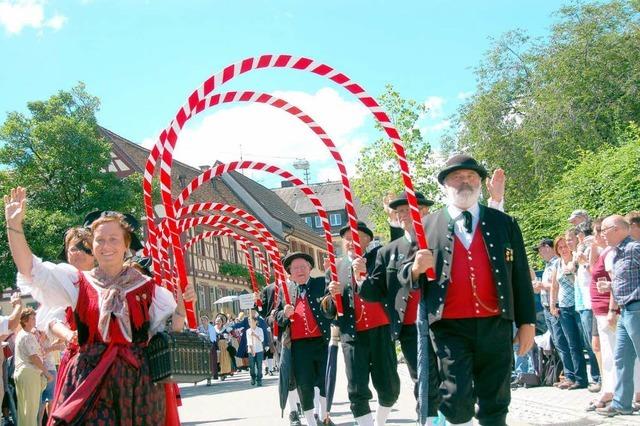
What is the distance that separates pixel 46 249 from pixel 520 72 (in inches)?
784

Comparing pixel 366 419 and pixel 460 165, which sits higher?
pixel 460 165

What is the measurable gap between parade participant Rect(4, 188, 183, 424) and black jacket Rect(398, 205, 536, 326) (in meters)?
1.73

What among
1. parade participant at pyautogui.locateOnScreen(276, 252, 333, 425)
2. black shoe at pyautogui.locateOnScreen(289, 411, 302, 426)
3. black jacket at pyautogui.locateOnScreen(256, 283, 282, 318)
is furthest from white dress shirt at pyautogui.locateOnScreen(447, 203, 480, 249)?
black jacket at pyautogui.locateOnScreen(256, 283, 282, 318)

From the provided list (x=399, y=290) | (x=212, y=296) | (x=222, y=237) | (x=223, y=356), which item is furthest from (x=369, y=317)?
(x=222, y=237)

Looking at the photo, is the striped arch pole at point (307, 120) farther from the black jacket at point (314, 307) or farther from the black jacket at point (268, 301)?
the black jacket at point (268, 301)

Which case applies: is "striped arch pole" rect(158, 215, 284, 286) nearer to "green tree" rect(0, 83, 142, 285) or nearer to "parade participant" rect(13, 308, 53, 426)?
"parade participant" rect(13, 308, 53, 426)

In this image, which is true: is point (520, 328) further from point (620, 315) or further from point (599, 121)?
point (599, 121)

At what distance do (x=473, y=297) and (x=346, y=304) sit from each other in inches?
134

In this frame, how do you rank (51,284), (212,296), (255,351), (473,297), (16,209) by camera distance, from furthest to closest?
(212,296)
(255,351)
(473,297)
(51,284)
(16,209)

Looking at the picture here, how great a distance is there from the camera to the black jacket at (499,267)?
6.03m

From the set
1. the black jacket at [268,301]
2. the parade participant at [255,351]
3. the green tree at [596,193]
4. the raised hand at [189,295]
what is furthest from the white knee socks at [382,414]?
the parade participant at [255,351]

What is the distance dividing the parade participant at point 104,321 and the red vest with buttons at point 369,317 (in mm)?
3503

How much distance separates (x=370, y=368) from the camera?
29.0ft

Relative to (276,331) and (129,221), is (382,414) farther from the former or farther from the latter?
(129,221)
